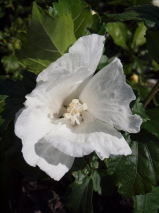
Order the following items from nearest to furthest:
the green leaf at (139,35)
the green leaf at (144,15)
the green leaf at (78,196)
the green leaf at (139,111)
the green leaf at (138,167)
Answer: the green leaf at (144,15)
the green leaf at (139,111)
the green leaf at (138,167)
the green leaf at (78,196)
the green leaf at (139,35)

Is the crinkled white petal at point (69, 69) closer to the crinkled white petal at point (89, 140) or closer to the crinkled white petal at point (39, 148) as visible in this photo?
the crinkled white petal at point (39, 148)

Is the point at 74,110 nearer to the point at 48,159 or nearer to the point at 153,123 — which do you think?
the point at 48,159

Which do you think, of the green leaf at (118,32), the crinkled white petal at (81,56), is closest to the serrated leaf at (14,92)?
the crinkled white petal at (81,56)

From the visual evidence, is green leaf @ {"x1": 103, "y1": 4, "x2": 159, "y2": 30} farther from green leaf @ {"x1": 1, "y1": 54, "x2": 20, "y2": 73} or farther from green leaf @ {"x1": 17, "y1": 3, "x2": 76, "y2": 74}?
green leaf @ {"x1": 1, "y1": 54, "x2": 20, "y2": 73}

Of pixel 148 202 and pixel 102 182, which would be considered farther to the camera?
pixel 102 182

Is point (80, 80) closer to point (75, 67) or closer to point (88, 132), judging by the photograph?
point (75, 67)

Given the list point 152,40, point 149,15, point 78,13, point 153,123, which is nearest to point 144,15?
point 149,15

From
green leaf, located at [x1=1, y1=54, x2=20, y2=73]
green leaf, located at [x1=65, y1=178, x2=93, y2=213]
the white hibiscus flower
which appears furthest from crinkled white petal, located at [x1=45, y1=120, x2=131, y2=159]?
green leaf, located at [x1=1, y1=54, x2=20, y2=73]

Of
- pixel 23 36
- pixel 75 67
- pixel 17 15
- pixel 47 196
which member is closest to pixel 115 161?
pixel 75 67
